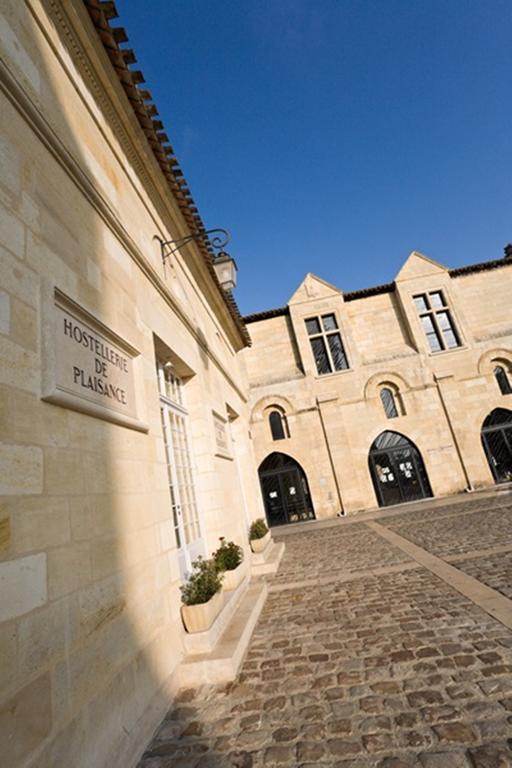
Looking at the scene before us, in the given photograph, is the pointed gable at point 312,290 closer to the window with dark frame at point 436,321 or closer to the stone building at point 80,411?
the window with dark frame at point 436,321

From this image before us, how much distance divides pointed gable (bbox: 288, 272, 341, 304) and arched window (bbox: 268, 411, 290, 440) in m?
5.78

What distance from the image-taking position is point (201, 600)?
3.59 m

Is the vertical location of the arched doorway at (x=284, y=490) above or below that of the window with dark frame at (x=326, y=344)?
below

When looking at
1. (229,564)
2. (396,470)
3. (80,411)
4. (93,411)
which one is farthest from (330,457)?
(80,411)

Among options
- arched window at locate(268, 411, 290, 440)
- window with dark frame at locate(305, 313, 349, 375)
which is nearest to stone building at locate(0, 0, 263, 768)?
arched window at locate(268, 411, 290, 440)

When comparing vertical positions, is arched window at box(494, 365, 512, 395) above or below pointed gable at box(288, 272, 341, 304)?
below

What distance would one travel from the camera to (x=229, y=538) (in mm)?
5941

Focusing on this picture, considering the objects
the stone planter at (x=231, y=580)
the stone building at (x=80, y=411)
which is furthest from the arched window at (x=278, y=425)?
the stone building at (x=80, y=411)

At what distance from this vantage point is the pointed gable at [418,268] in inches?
718

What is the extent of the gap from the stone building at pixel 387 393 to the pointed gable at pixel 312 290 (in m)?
0.06

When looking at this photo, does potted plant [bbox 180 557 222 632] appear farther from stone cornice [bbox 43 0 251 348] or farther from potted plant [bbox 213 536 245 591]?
stone cornice [bbox 43 0 251 348]

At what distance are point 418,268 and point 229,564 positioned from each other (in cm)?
1784

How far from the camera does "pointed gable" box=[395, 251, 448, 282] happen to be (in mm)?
18234

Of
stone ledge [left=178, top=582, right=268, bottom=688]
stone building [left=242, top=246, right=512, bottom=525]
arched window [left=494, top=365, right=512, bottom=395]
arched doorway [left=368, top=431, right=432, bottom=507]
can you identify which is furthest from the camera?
arched window [left=494, top=365, right=512, bottom=395]
